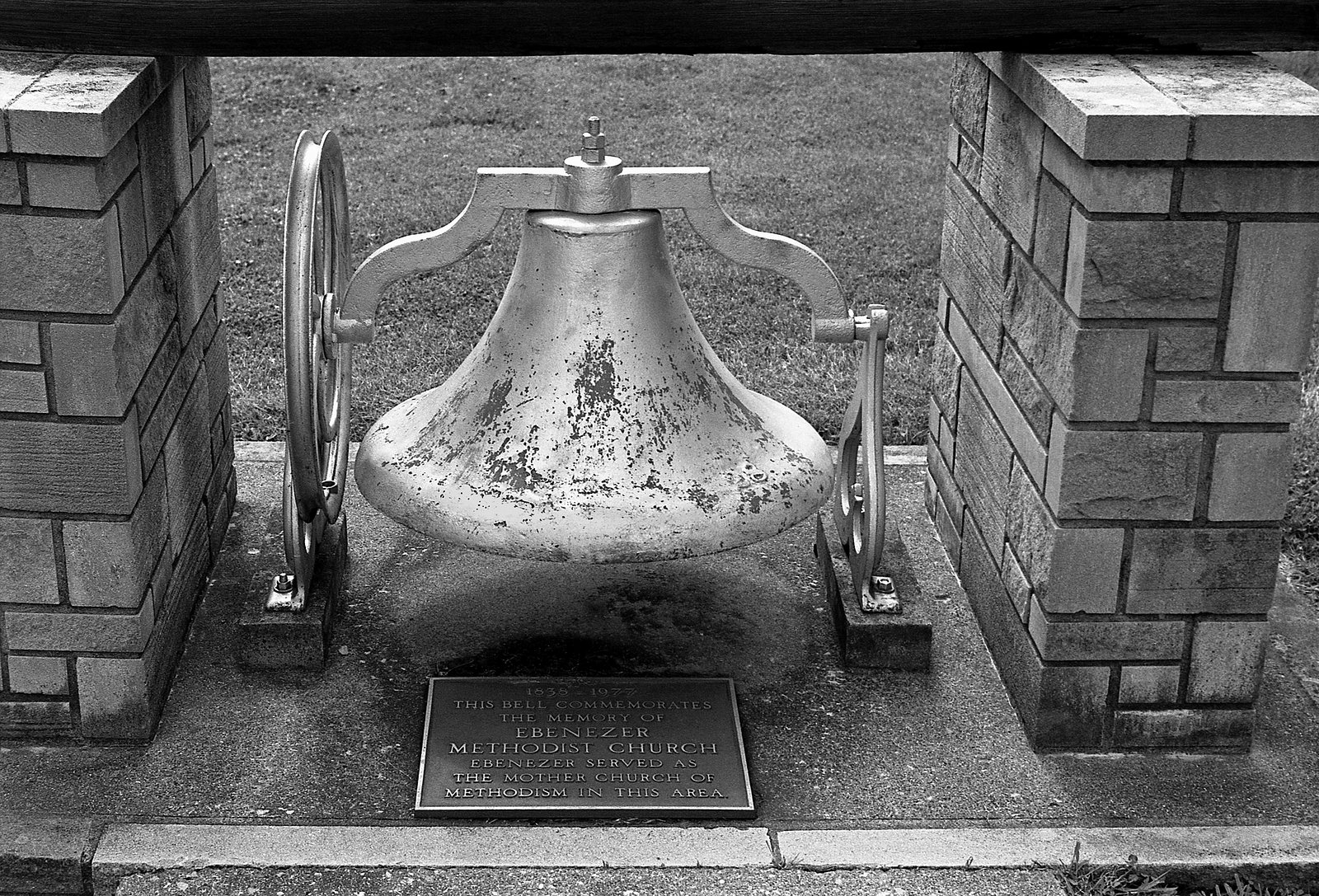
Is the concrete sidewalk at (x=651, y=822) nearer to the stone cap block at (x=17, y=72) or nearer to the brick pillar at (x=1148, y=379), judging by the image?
the brick pillar at (x=1148, y=379)

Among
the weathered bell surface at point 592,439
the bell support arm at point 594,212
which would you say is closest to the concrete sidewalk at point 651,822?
the weathered bell surface at point 592,439

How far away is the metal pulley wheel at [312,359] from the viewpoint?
3143 mm

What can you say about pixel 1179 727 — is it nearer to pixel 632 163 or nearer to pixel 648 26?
pixel 648 26

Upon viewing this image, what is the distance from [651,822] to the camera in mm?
2949

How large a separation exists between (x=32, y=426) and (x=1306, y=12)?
8.67 feet

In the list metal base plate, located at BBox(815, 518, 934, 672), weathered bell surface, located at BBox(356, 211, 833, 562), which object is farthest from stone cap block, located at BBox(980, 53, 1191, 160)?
metal base plate, located at BBox(815, 518, 934, 672)

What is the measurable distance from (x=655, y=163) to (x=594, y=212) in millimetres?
4525

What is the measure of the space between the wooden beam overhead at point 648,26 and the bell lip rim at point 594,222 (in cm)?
34

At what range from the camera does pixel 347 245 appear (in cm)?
394

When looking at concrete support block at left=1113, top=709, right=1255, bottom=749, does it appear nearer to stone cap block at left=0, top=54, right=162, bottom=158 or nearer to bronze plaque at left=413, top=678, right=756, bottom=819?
bronze plaque at left=413, top=678, right=756, bottom=819

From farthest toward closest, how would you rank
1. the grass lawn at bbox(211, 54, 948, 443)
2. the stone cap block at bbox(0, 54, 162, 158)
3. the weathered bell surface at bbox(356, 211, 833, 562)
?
the grass lawn at bbox(211, 54, 948, 443) → the weathered bell surface at bbox(356, 211, 833, 562) → the stone cap block at bbox(0, 54, 162, 158)

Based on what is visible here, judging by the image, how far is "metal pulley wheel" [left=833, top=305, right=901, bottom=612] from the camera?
10.9ft

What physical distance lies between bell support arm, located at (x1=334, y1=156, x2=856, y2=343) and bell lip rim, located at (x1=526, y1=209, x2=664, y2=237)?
0.8 inches

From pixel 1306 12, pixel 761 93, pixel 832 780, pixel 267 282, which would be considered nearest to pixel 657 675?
pixel 832 780
